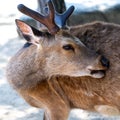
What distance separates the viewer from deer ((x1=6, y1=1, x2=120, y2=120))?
16.1ft

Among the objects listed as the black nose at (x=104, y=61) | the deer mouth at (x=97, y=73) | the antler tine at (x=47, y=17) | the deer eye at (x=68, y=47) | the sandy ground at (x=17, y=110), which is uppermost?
the antler tine at (x=47, y=17)

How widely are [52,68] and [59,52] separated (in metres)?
0.21

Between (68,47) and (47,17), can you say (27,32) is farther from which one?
(68,47)

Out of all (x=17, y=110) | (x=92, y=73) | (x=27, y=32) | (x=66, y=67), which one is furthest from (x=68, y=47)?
(x=17, y=110)

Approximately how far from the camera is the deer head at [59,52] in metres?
4.87

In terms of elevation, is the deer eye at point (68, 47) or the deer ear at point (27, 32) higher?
the deer ear at point (27, 32)

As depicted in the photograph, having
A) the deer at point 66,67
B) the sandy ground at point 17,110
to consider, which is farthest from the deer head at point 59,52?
the sandy ground at point 17,110

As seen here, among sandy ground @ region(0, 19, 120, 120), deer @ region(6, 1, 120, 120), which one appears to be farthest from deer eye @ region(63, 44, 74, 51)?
sandy ground @ region(0, 19, 120, 120)

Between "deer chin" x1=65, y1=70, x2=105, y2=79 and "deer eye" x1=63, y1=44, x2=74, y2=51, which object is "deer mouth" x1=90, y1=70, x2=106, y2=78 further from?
"deer eye" x1=63, y1=44, x2=74, y2=51

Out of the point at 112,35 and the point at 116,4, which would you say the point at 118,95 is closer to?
the point at 112,35

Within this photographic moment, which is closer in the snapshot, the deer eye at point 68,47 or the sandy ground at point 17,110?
the deer eye at point 68,47

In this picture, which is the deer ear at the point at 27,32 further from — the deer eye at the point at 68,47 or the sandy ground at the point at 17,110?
the sandy ground at the point at 17,110

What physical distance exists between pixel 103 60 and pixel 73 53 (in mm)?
356

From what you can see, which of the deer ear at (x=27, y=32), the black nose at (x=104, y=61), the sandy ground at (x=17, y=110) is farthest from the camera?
the sandy ground at (x=17, y=110)
